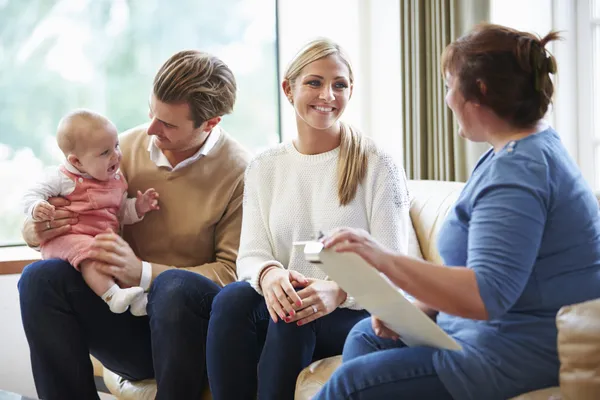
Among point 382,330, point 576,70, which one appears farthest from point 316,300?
point 576,70

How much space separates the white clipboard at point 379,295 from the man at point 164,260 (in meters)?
0.77

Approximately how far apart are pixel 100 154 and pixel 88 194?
0.42 feet

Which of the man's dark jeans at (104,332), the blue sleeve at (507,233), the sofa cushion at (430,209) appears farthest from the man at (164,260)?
the blue sleeve at (507,233)

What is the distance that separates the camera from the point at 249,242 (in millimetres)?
2213

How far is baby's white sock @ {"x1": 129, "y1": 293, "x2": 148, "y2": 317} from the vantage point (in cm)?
221

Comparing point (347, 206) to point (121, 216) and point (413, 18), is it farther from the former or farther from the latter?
point (413, 18)

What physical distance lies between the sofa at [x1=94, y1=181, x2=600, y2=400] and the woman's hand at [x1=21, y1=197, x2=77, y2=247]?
0.46 m

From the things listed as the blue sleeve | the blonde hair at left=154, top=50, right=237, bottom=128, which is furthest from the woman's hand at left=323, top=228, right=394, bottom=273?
the blonde hair at left=154, top=50, right=237, bottom=128

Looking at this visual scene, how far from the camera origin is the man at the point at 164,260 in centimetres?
211

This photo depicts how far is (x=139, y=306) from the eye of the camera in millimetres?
2211

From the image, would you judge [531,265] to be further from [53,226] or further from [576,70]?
[576,70]

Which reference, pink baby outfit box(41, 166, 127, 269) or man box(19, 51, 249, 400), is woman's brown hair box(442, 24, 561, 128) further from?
pink baby outfit box(41, 166, 127, 269)

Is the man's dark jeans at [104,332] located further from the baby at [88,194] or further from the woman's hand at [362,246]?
the woman's hand at [362,246]

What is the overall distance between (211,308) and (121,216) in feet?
1.63
